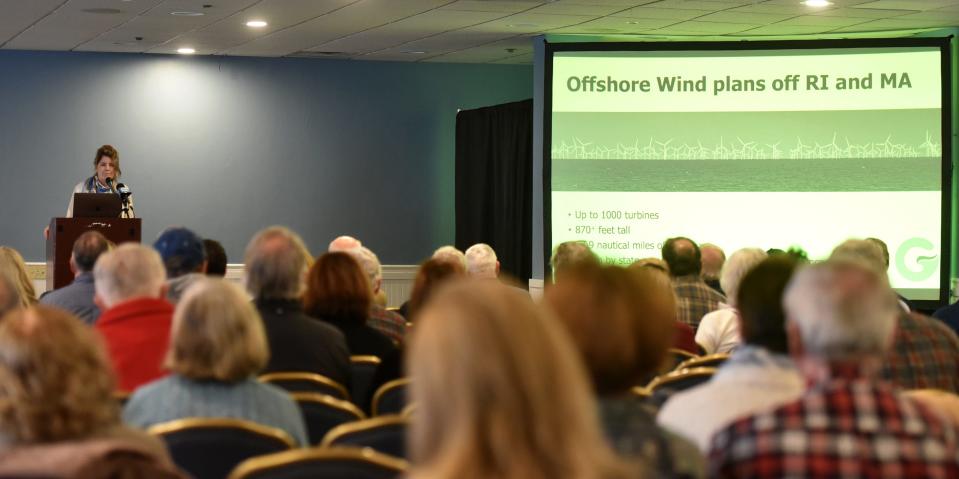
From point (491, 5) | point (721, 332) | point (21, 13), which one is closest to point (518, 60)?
point (491, 5)

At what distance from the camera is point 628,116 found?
11.3 metres

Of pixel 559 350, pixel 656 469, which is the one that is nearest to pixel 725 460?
pixel 656 469

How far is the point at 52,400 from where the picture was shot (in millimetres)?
2252

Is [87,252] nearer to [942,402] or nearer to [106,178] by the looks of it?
[106,178]

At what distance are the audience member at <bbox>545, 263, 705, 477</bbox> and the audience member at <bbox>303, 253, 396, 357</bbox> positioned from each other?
2.77 meters

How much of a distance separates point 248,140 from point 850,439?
37.6 ft

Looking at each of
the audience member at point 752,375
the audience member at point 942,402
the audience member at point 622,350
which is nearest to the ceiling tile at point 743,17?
the audience member at point 942,402

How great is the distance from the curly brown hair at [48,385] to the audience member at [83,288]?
321 centimetres

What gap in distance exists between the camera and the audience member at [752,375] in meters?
2.80

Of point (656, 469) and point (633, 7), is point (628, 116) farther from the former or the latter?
point (656, 469)

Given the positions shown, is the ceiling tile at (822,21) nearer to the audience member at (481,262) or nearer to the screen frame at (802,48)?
the screen frame at (802,48)

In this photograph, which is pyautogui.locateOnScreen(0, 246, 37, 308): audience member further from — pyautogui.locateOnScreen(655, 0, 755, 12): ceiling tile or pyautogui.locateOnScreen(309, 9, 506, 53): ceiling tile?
pyautogui.locateOnScreen(655, 0, 755, 12): ceiling tile

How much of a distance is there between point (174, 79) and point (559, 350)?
12.0m

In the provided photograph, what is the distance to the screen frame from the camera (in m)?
10.8
